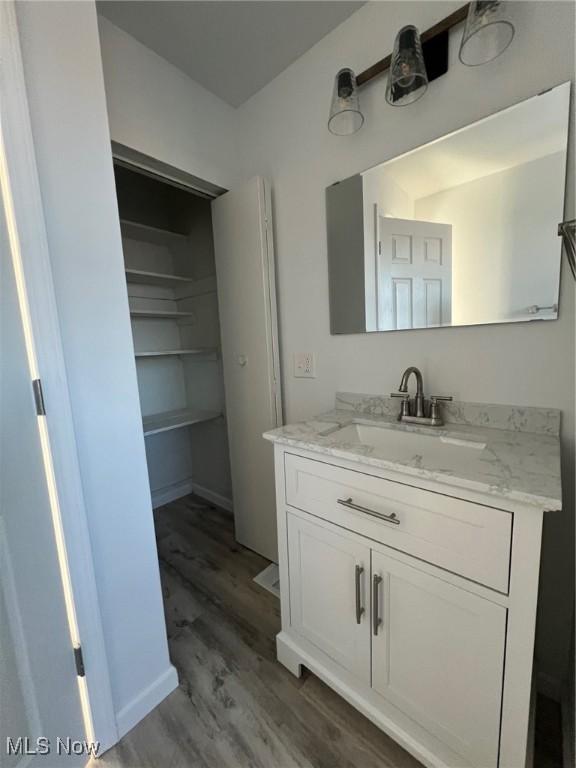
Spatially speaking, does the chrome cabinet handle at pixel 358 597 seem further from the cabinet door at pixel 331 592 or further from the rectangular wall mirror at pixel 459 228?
the rectangular wall mirror at pixel 459 228

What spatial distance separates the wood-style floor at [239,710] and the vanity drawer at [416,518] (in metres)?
0.68

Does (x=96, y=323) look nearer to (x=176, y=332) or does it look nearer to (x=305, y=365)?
(x=305, y=365)

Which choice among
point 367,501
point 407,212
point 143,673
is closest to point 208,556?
point 143,673

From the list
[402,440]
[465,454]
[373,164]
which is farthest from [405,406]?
[373,164]

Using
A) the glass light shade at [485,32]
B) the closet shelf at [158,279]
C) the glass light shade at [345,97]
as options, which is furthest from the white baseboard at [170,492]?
the glass light shade at [485,32]

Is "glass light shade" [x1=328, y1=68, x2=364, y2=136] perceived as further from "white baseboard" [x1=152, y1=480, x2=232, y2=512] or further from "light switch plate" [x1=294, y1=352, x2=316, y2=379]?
"white baseboard" [x1=152, y1=480, x2=232, y2=512]

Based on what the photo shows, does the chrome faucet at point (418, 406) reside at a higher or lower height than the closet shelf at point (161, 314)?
lower

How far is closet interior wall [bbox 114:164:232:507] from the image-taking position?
93.0 inches

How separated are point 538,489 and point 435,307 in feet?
2.50

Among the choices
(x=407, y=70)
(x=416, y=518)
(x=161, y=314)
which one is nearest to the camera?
(x=416, y=518)

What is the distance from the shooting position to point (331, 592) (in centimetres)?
106

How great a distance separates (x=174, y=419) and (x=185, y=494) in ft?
2.73

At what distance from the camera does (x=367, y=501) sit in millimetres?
922

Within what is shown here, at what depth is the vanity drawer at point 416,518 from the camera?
0.71 metres
